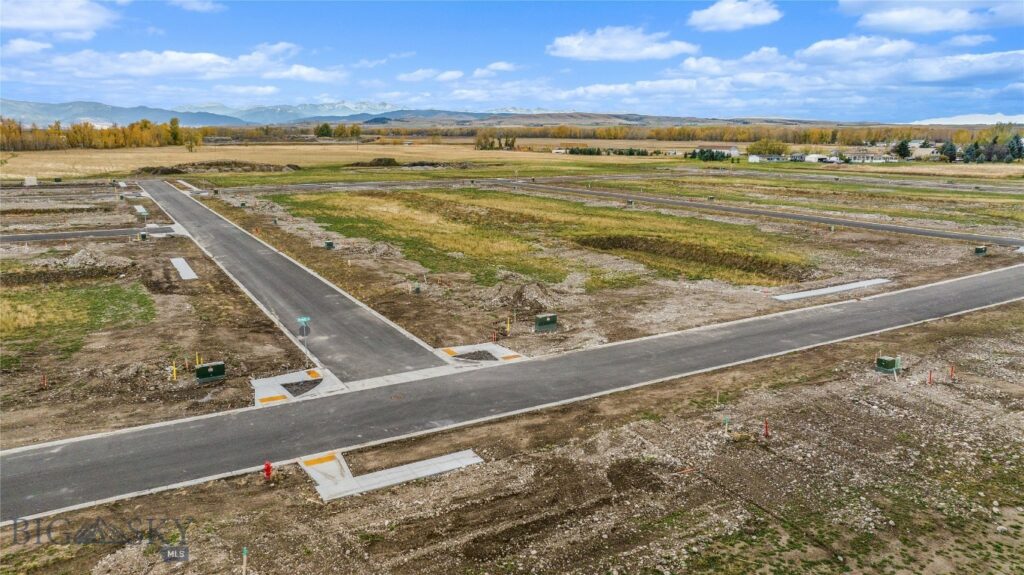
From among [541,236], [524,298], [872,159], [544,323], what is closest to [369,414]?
[544,323]

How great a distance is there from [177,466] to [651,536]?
1466 cm

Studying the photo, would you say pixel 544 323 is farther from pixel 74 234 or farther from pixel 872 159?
pixel 872 159

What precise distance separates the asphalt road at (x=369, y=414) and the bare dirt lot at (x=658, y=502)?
1228 mm

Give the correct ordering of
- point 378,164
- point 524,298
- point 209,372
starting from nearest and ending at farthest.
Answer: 1. point 209,372
2. point 524,298
3. point 378,164

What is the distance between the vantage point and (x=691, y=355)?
2897 cm

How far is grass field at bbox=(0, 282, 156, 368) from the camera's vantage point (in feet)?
96.4

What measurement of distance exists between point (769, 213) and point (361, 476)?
72525 millimetres

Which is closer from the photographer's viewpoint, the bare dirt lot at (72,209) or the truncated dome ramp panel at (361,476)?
the truncated dome ramp panel at (361,476)

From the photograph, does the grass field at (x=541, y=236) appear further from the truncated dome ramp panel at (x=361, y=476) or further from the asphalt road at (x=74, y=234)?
the truncated dome ramp panel at (x=361, y=476)

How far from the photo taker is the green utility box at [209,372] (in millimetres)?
24953

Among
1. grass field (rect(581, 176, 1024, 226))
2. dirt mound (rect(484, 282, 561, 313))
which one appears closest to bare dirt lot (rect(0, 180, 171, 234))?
dirt mound (rect(484, 282, 561, 313))

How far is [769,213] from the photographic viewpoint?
7769 centimetres

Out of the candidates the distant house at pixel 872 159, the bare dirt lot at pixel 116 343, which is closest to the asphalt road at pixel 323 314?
the bare dirt lot at pixel 116 343

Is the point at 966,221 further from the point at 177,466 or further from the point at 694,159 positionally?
the point at 694,159
